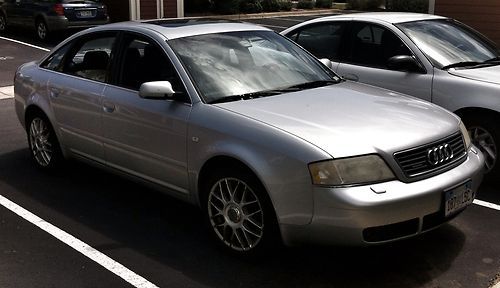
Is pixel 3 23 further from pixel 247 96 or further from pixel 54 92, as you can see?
pixel 247 96

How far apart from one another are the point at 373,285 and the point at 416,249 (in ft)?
2.05

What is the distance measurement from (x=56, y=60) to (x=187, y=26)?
1578 mm

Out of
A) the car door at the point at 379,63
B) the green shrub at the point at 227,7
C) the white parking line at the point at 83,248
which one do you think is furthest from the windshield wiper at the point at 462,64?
the green shrub at the point at 227,7

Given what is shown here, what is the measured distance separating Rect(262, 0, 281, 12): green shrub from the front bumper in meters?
23.2

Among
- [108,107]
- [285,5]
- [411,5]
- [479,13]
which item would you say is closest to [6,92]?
[108,107]

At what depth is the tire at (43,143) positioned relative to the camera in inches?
225

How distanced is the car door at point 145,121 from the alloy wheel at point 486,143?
8.81 ft

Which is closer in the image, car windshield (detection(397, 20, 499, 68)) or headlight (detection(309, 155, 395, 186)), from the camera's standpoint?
headlight (detection(309, 155, 395, 186))

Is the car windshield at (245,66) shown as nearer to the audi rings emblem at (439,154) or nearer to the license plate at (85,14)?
the audi rings emblem at (439,154)

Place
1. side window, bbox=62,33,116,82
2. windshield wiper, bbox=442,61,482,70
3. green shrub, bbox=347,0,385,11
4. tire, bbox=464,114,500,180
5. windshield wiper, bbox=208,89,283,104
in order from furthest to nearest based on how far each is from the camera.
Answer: green shrub, bbox=347,0,385,11, windshield wiper, bbox=442,61,482,70, tire, bbox=464,114,500,180, side window, bbox=62,33,116,82, windshield wiper, bbox=208,89,283,104

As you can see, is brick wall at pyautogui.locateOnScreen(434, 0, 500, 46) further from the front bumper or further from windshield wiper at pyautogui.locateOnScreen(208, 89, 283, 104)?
the front bumper

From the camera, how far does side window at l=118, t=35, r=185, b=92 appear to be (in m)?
4.55

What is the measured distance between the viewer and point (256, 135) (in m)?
3.74

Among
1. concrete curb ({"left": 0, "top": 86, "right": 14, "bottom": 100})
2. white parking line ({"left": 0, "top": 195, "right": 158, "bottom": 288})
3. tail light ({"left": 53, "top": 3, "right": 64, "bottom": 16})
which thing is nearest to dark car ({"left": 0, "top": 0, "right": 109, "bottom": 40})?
tail light ({"left": 53, "top": 3, "right": 64, "bottom": 16})
